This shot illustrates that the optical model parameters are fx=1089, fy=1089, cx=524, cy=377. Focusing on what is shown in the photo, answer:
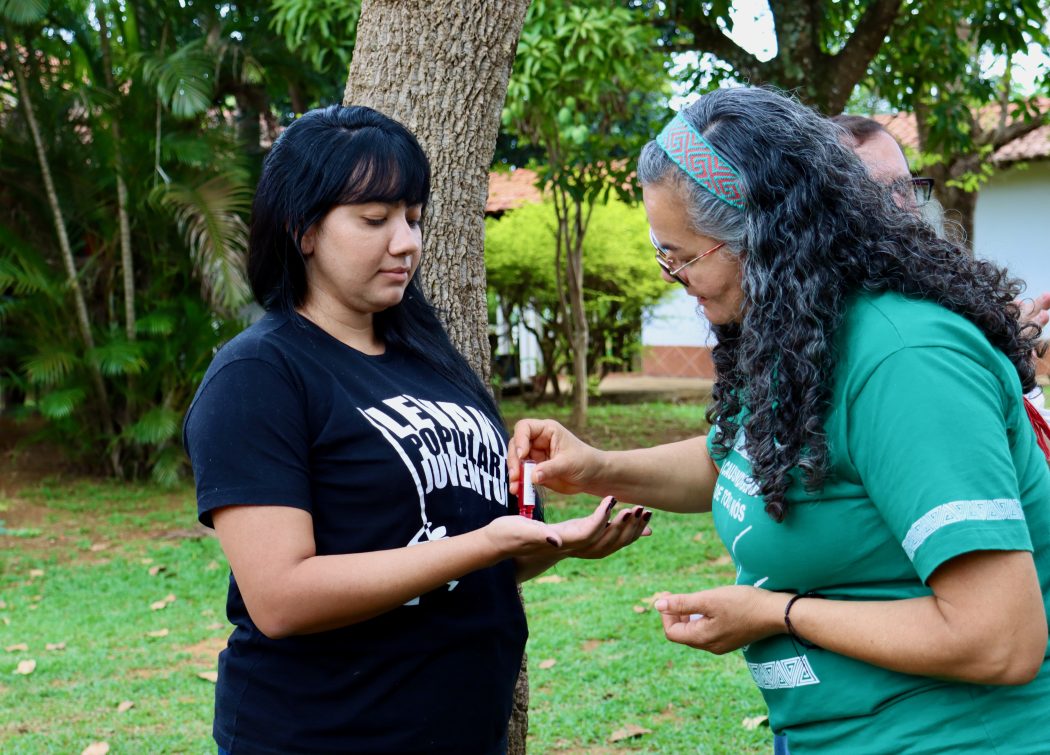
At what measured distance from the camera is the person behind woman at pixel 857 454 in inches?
59.5

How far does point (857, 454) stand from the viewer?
5.19 feet

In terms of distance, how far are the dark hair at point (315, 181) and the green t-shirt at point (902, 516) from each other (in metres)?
0.84

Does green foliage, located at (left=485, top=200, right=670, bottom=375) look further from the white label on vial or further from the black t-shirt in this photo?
the black t-shirt

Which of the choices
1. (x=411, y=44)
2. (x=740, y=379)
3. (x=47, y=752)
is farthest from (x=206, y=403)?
(x=47, y=752)

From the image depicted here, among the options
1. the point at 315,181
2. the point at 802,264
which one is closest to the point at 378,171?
the point at 315,181

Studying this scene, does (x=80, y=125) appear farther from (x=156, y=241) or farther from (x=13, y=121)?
(x=156, y=241)

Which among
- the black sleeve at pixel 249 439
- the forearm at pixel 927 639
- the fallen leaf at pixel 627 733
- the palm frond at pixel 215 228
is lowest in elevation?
the fallen leaf at pixel 627 733

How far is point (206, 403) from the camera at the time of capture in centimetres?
186

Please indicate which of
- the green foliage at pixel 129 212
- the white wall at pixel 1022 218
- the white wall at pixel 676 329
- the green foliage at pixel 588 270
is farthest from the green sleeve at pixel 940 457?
the white wall at pixel 1022 218

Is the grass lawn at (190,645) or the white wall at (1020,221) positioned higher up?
the white wall at (1020,221)

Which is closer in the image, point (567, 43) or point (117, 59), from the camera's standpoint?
point (567, 43)

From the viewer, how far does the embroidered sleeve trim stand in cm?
147

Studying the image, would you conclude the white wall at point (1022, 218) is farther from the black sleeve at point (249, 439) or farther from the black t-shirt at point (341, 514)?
the black sleeve at point (249, 439)

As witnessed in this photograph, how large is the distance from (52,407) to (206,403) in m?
8.69
